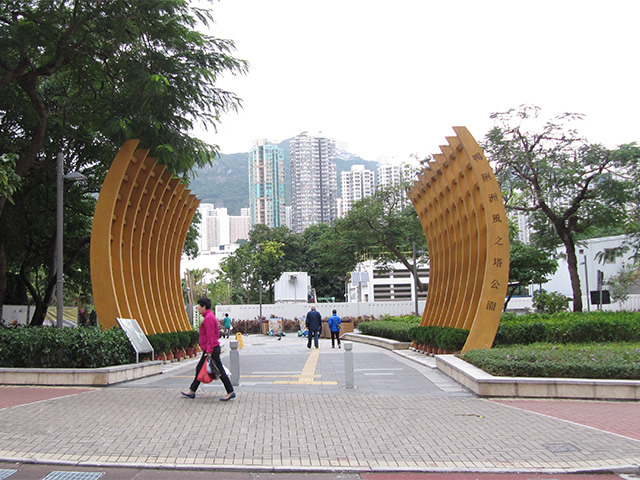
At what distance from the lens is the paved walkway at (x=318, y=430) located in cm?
600

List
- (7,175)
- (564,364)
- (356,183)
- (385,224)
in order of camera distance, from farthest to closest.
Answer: (356,183) → (385,224) → (7,175) → (564,364)

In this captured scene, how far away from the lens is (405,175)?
29.2 meters

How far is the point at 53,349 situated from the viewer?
1110cm

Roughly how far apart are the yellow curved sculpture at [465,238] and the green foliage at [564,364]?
2.29 m

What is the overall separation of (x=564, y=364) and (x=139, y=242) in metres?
11.2

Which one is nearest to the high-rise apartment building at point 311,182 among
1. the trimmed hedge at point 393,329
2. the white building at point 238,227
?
the white building at point 238,227

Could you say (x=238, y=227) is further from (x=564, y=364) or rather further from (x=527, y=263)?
(x=564, y=364)

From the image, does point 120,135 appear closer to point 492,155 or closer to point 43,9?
point 43,9

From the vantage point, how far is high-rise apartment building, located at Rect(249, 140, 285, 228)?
116 metres

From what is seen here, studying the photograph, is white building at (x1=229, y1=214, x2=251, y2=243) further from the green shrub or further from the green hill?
the green shrub

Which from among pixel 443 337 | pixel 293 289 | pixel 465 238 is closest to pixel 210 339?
pixel 443 337

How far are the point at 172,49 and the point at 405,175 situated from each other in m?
16.6

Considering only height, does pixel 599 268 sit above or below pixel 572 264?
above

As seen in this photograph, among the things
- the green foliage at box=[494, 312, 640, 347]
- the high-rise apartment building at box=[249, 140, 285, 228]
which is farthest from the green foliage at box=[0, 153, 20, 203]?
the high-rise apartment building at box=[249, 140, 285, 228]
